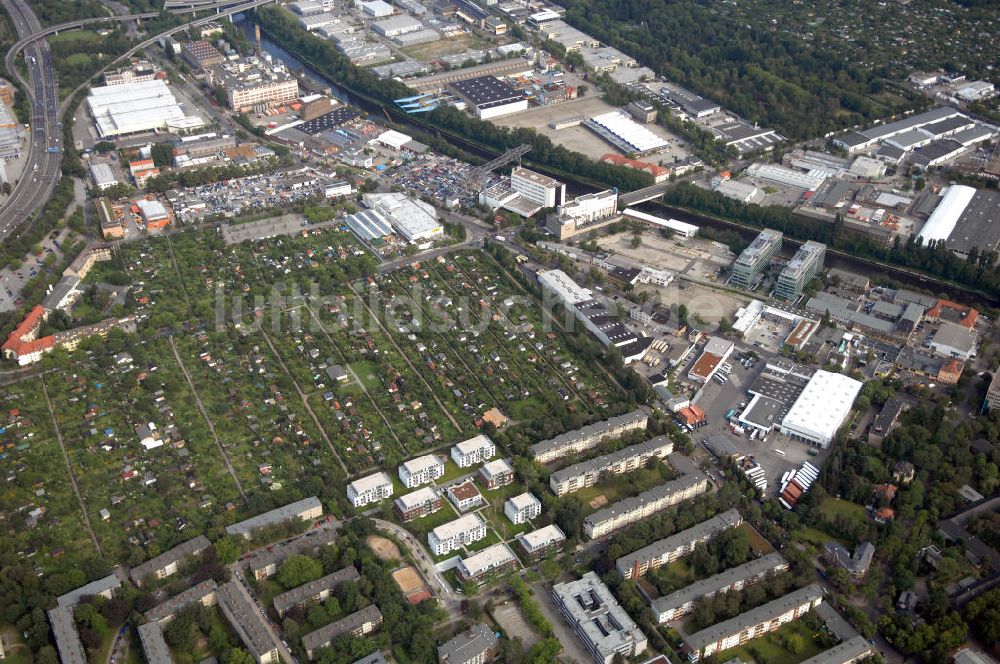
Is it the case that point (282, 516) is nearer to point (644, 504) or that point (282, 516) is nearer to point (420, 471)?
point (420, 471)

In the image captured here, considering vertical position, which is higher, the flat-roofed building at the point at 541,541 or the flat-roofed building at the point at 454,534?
the flat-roofed building at the point at 454,534

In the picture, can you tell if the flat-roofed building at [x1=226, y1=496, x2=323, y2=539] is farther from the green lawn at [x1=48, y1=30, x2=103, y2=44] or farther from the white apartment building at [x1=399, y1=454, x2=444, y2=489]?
the green lawn at [x1=48, y1=30, x2=103, y2=44]

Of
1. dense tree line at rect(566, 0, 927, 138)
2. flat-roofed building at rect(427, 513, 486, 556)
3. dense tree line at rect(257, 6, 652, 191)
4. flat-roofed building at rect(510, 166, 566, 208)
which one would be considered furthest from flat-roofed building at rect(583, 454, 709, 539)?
dense tree line at rect(566, 0, 927, 138)

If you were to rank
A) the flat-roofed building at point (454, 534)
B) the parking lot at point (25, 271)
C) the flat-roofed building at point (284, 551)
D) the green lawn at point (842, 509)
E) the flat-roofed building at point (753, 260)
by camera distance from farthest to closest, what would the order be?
the flat-roofed building at point (753, 260), the parking lot at point (25, 271), the green lawn at point (842, 509), the flat-roofed building at point (454, 534), the flat-roofed building at point (284, 551)

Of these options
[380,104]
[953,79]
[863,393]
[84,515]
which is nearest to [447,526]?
[84,515]

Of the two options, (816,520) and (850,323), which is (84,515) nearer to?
(816,520)

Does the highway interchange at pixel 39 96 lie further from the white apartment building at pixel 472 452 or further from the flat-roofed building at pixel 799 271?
the flat-roofed building at pixel 799 271

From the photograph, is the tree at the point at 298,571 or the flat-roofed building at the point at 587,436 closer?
the tree at the point at 298,571

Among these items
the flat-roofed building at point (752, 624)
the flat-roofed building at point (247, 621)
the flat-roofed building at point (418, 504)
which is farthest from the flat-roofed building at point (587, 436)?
the flat-roofed building at point (247, 621)

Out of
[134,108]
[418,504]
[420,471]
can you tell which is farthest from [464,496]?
[134,108]
